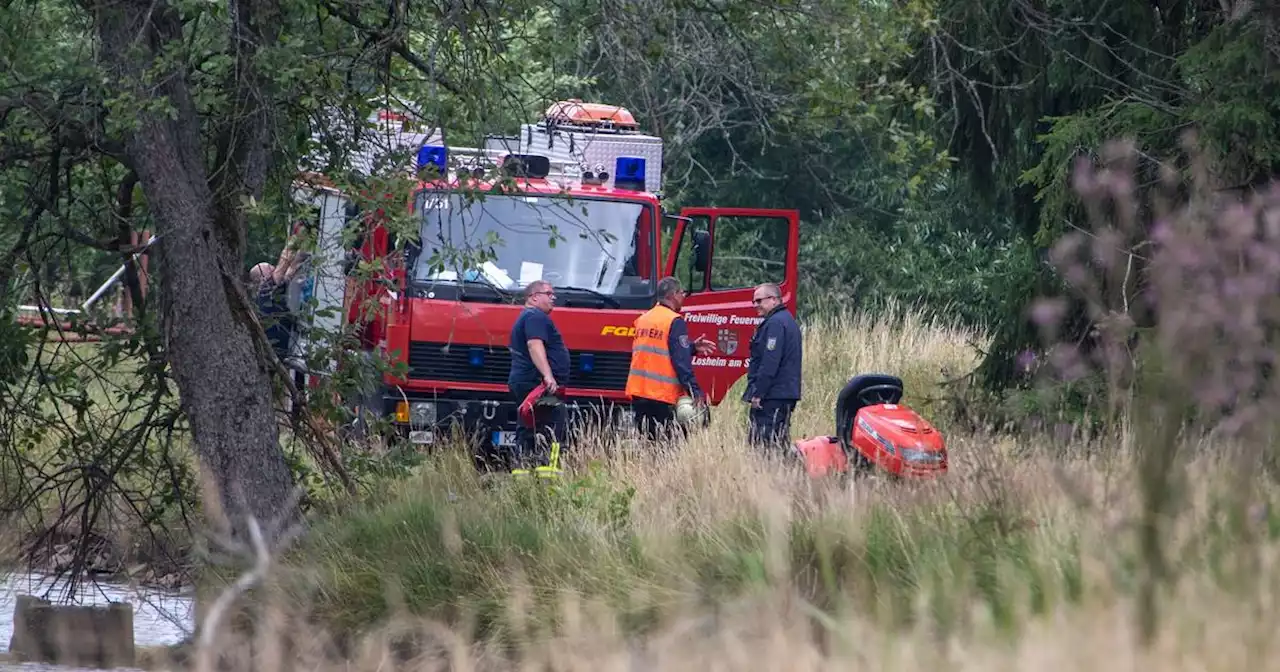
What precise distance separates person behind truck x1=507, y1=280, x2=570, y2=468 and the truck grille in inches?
19.7

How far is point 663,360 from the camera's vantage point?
12.8 m

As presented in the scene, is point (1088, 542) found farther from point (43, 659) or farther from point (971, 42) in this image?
point (971, 42)

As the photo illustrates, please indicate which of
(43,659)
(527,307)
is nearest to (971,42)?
(527,307)

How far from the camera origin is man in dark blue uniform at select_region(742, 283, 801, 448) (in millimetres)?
12375

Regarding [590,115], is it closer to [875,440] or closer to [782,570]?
[875,440]

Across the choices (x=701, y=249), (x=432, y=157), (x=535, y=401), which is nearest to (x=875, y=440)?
(x=432, y=157)

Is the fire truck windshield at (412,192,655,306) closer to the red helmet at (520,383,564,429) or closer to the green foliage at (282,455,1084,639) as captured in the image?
the red helmet at (520,383,564,429)

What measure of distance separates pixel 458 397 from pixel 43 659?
555 cm

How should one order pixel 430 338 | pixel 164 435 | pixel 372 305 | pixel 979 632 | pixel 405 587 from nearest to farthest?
1. pixel 979 632
2. pixel 405 587
3. pixel 372 305
4. pixel 164 435
5. pixel 430 338

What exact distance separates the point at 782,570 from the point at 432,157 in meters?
4.30

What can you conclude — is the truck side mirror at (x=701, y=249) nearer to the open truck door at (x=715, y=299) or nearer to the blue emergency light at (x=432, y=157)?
the open truck door at (x=715, y=299)

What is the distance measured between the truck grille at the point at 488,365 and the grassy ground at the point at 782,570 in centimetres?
265

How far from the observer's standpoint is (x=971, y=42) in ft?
41.6

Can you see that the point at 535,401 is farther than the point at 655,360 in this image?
No
